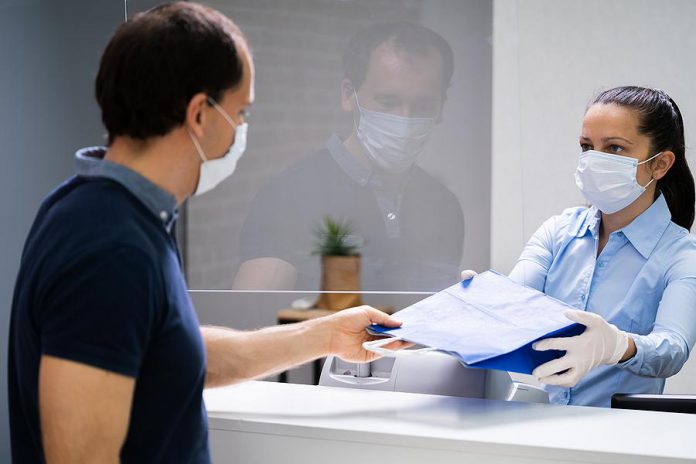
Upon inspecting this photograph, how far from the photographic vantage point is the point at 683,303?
157 centimetres

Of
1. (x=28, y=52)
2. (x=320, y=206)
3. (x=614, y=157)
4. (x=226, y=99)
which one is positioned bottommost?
(x=320, y=206)

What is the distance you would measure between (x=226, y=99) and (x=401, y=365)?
2.43 feet

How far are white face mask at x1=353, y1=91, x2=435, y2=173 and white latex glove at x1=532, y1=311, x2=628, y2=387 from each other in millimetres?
964

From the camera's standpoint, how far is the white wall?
253 centimetres

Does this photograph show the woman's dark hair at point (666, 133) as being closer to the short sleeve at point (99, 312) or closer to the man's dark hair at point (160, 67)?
the man's dark hair at point (160, 67)

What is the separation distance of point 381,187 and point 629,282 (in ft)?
2.52

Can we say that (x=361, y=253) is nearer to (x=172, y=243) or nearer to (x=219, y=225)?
(x=219, y=225)

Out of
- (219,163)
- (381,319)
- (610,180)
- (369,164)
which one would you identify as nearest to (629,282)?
(610,180)

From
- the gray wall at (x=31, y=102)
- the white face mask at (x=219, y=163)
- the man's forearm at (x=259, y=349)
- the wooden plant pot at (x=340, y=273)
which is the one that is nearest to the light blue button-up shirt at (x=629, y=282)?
the wooden plant pot at (x=340, y=273)

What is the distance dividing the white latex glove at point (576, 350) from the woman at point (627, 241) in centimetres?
29

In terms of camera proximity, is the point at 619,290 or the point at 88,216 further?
the point at 619,290

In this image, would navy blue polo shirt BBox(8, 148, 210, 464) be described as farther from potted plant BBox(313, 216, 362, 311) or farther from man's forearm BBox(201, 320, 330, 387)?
potted plant BBox(313, 216, 362, 311)

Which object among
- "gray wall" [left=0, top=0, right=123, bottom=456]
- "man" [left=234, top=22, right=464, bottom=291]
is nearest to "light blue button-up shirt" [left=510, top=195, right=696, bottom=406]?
"man" [left=234, top=22, right=464, bottom=291]

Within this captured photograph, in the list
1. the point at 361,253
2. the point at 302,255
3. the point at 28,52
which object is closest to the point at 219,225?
the point at 302,255
